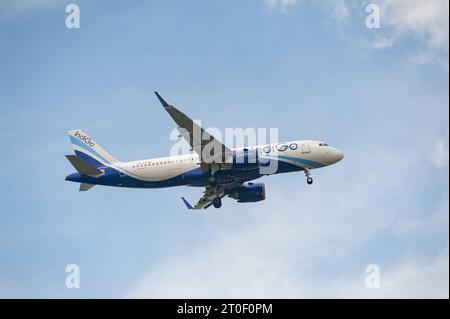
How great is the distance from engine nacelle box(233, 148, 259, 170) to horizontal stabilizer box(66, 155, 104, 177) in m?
15.7

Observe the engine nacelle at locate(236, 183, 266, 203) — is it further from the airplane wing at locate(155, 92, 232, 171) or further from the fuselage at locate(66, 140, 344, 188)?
the airplane wing at locate(155, 92, 232, 171)

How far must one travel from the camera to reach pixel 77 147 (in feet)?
277

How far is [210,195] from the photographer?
86750 millimetres

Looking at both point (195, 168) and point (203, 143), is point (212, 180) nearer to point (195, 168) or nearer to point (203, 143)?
Answer: point (195, 168)

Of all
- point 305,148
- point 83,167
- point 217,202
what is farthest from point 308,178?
point 83,167

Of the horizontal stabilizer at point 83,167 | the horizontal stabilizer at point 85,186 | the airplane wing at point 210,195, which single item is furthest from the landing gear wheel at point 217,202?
the horizontal stabilizer at point 85,186

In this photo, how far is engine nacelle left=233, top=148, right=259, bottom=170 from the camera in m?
77.2

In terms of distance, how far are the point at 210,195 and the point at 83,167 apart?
1679cm
